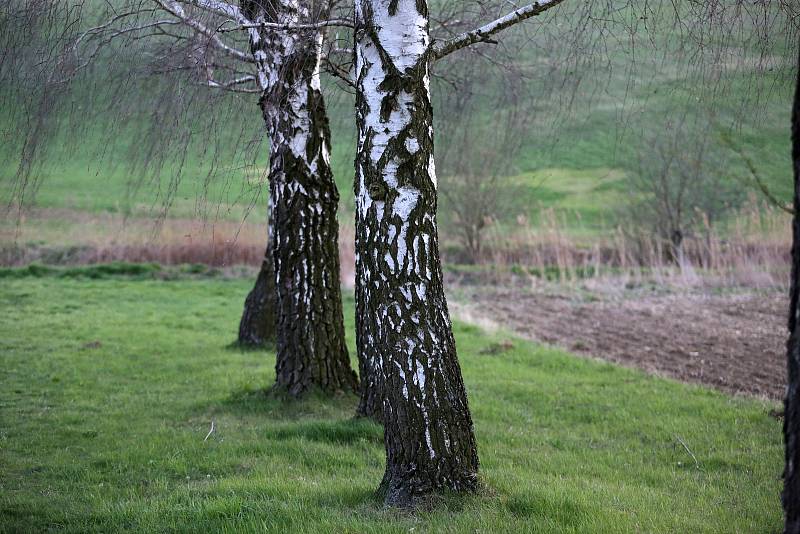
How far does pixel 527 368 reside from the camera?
918 centimetres

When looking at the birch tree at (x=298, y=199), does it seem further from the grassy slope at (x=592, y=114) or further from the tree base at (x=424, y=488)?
the tree base at (x=424, y=488)

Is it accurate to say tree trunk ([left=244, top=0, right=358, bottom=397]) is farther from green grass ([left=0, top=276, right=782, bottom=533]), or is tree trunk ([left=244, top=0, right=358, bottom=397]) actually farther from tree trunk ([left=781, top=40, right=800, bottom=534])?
tree trunk ([left=781, top=40, right=800, bottom=534])

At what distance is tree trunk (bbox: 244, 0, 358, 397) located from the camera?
6.28m

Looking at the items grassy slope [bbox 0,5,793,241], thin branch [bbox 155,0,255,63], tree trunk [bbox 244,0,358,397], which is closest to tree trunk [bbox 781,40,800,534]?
grassy slope [bbox 0,5,793,241]

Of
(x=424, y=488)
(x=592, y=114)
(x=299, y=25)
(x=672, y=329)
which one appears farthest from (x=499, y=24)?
(x=672, y=329)

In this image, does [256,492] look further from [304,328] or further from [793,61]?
[793,61]

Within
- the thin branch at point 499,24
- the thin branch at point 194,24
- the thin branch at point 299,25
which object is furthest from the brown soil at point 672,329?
the thin branch at point 194,24

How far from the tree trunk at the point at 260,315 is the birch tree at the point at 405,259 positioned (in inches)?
234

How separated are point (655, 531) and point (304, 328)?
3866mm

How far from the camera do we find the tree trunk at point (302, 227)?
628 centimetres

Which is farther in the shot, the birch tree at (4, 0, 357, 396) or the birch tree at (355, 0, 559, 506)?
the birch tree at (4, 0, 357, 396)

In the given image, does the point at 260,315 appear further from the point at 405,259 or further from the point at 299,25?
the point at 405,259

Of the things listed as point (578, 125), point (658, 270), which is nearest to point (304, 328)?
point (578, 125)

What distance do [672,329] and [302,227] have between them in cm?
747
